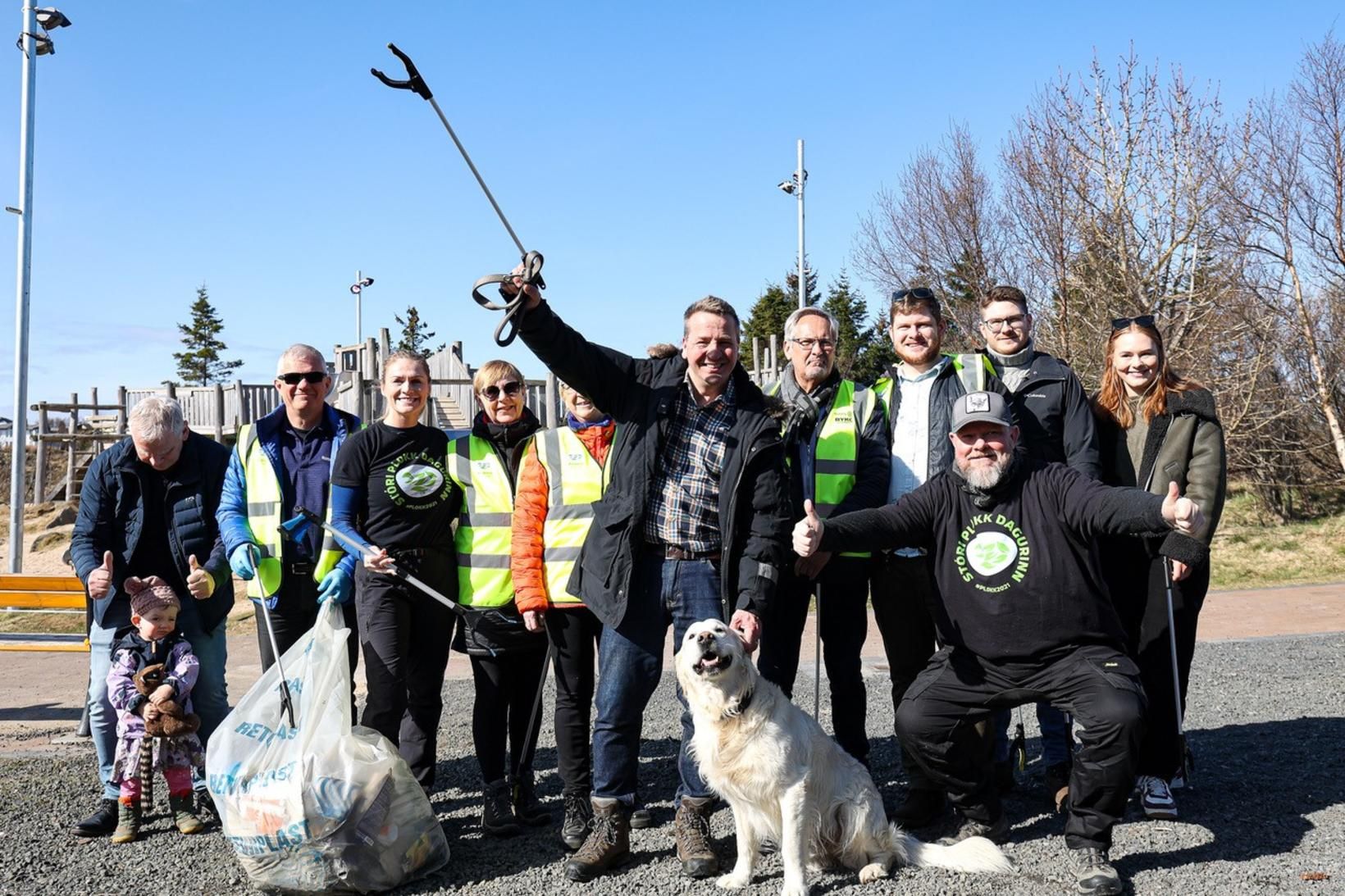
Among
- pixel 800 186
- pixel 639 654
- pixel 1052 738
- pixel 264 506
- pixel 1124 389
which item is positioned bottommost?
pixel 1052 738

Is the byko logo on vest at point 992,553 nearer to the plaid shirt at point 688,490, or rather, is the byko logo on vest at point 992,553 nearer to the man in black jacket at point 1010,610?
the man in black jacket at point 1010,610

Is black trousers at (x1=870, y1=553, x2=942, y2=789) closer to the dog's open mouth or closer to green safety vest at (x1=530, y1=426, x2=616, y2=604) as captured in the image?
the dog's open mouth

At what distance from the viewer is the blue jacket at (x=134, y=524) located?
4824 mm

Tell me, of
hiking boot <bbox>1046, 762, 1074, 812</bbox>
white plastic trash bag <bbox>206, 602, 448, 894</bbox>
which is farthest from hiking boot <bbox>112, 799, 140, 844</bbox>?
hiking boot <bbox>1046, 762, 1074, 812</bbox>

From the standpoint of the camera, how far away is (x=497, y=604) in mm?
4652

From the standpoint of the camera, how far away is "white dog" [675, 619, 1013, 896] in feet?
12.1

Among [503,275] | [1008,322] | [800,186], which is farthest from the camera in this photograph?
[800,186]

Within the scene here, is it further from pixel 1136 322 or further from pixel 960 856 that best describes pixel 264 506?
pixel 1136 322

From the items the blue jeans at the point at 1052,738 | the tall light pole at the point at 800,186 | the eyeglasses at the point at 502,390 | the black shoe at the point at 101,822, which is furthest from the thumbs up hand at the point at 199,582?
the tall light pole at the point at 800,186

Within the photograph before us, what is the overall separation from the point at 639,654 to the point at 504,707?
101 cm

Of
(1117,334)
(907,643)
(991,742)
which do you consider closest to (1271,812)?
(991,742)

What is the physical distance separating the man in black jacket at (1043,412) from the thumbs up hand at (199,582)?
137 inches

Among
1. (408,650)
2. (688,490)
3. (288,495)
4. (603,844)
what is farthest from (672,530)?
(288,495)

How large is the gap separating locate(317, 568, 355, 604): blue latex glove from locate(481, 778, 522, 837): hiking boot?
41.3 inches
